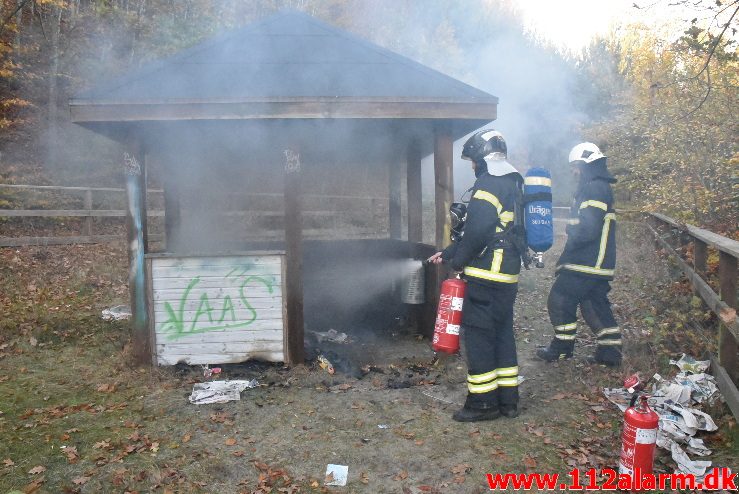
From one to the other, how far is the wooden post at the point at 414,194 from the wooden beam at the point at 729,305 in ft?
12.5

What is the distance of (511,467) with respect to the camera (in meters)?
3.44

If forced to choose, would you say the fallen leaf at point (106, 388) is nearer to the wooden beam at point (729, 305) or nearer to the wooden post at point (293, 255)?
the wooden post at point (293, 255)

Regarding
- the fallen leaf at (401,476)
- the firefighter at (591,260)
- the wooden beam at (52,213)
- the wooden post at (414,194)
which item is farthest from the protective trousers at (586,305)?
the wooden beam at (52,213)

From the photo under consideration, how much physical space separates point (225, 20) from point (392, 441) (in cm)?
1988

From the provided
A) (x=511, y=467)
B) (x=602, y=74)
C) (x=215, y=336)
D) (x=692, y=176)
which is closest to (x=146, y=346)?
(x=215, y=336)

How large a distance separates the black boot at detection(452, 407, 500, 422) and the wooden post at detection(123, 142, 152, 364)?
11.0 ft

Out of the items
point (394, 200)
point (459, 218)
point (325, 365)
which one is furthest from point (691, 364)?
point (394, 200)

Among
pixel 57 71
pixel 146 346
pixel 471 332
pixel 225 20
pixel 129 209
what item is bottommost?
pixel 146 346

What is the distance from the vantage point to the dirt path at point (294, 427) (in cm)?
343

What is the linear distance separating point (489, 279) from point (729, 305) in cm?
177

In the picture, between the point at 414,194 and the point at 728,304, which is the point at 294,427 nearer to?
the point at 728,304

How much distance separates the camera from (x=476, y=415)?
4.11m

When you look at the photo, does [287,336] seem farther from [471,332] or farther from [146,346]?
[471,332]

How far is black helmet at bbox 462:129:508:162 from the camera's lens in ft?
13.5
